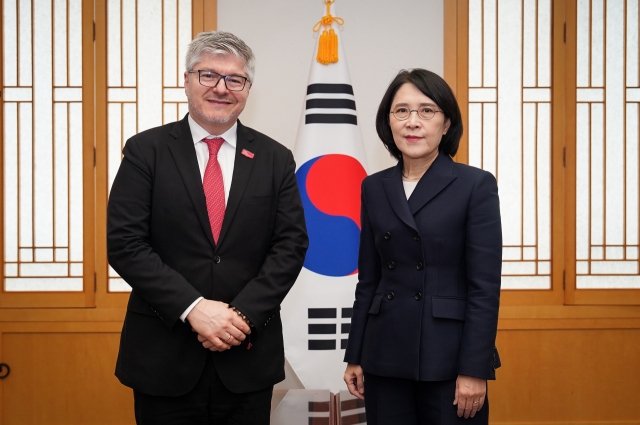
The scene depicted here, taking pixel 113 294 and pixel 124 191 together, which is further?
pixel 113 294

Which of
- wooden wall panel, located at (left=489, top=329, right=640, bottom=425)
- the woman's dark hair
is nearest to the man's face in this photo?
the woman's dark hair

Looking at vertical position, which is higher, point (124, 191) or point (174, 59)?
point (174, 59)

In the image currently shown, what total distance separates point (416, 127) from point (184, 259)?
706mm

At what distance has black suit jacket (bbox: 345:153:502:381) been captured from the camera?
1449 millimetres

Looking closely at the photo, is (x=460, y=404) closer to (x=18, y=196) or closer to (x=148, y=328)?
(x=148, y=328)

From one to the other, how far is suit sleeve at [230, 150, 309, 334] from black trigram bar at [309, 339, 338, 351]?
112cm

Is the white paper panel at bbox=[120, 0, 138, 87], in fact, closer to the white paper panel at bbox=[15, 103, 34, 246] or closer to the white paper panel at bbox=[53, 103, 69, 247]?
the white paper panel at bbox=[53, 103, 69, 247]

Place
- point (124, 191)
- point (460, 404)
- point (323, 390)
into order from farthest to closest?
point (323, 390) → point (124, 191) → point (460, 404)

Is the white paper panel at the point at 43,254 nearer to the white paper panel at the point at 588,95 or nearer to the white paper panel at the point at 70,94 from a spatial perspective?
the white paper panel at the point at 70,94

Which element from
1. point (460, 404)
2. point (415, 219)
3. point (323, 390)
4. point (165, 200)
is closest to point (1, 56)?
point (165, 200)

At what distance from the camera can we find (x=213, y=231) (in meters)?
1.55

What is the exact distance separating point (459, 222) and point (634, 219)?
2103mm

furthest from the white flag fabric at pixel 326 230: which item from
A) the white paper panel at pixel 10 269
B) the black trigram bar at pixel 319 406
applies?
the white paper panel at pixel 10 269

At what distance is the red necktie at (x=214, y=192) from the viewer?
156 centimetres
